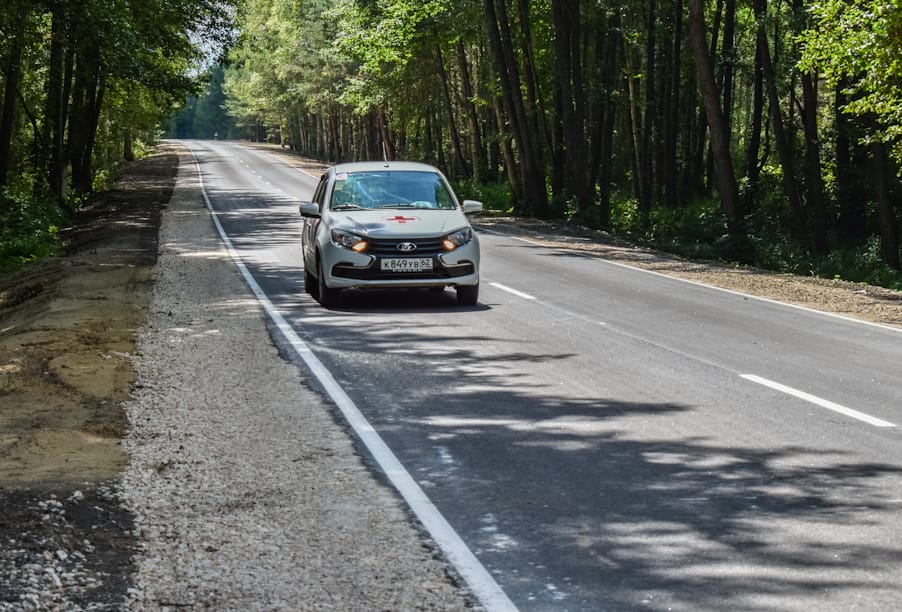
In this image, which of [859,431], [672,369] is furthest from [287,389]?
[859,431]

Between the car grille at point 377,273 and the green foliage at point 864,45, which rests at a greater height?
the green foliage at point 864,45

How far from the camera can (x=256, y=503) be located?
632 cm

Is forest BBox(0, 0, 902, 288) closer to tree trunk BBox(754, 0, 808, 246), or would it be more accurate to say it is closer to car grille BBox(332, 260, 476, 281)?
tree trunk BBox(754, 0, 808, 246)

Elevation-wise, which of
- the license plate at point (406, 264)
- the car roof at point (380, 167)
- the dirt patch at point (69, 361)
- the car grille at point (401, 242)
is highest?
the car roof at point (380, 167)

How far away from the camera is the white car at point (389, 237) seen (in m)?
14.8

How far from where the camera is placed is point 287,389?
959 cm

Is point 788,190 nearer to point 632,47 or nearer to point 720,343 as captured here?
point 632,47

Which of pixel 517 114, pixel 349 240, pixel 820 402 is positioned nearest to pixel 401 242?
pixel 349 240

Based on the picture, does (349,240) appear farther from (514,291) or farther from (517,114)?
(517,114)

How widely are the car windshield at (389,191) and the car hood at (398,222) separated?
0.23 m

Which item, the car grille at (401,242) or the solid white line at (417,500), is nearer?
the solid white line at (417,500)

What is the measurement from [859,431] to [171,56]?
32.9 m

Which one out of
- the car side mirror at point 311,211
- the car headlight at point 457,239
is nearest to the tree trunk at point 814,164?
the car headlight at point 457,239

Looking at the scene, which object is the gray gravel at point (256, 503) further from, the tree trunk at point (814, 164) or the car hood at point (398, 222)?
the tree trunk at point (814, 164)
